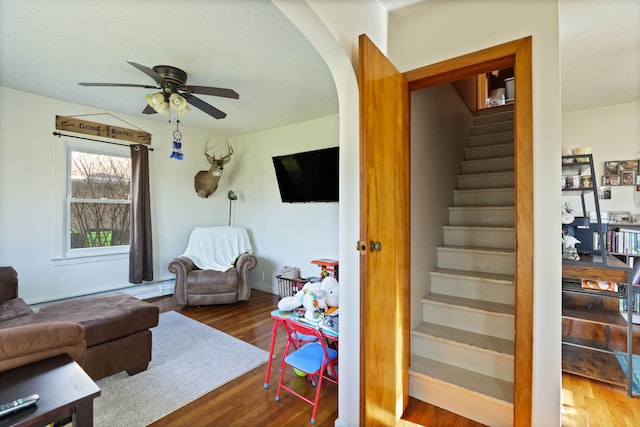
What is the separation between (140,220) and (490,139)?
451 centimetres

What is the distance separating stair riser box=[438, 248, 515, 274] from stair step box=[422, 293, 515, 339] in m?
0.31

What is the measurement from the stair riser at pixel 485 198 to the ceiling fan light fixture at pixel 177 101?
2.72 metres

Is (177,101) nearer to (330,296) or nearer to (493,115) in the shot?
(330,296)

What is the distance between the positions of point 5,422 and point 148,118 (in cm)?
403

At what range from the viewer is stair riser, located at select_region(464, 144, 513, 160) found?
10.9 ft

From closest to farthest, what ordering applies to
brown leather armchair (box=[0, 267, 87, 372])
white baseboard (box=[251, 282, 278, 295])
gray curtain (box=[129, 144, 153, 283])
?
1. brown leather armchair (box=[0, 267, 87, 372])
2. gray curtain (box=[129, 144, 153, 283])
3. white baseboard (box=[251, 282, 278, 295])

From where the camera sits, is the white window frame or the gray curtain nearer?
the white window frame

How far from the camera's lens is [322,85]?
→ 2947mm

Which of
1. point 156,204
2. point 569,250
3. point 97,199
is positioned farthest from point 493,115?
point 97,199

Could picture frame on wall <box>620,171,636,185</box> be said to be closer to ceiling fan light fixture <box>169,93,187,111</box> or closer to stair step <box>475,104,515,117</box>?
stair step <box>475,104,515,117</box>

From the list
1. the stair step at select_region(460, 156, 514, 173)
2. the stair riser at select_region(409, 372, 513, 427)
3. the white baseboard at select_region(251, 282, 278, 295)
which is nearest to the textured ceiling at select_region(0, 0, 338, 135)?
the stair step at select_region(460, 156, 514, 173)

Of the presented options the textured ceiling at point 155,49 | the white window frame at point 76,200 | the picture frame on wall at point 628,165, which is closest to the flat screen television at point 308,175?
the textured ceiling at point 155,49

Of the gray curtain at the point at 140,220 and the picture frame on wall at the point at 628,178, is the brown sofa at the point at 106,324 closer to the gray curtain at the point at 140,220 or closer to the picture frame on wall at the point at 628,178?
the gray curtain at the point at 140,220

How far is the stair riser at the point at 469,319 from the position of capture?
2.03m
